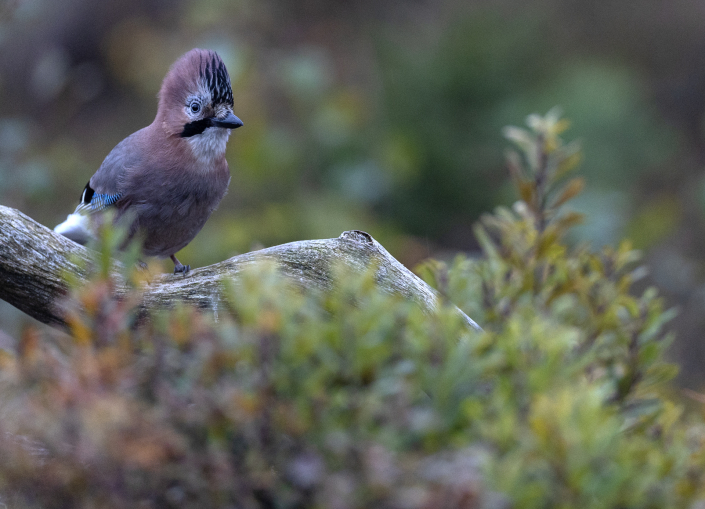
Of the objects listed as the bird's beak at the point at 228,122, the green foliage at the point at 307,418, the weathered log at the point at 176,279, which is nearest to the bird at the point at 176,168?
the bird's beak at the point at 228,122

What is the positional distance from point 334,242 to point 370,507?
3.23 ft

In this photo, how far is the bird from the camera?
3082 mm

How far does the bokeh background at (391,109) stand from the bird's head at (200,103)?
134 cm

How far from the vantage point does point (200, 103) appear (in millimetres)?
3109

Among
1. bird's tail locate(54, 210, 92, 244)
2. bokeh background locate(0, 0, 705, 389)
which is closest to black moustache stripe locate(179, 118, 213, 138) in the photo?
bird's tail locate(54, 210, 92, 244)

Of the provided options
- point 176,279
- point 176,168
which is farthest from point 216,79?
point 176,279

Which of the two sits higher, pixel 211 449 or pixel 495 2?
pixel 495 2

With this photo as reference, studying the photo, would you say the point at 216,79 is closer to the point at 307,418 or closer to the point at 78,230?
the point at 78,230

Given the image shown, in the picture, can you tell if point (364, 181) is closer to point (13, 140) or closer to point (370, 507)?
point (13, 140)

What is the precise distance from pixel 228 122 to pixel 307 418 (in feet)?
7.04

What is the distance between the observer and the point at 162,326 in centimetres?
123

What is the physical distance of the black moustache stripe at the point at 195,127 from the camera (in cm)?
315

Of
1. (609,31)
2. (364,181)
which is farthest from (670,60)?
(364,181)

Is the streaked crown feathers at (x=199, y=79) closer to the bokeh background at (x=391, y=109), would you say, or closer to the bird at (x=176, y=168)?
the bird at (x=176, y=168)
